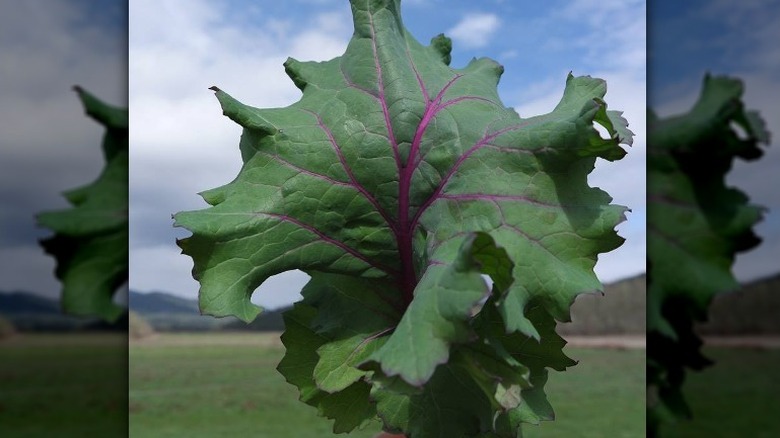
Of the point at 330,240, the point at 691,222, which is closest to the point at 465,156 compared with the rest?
the point at 330,240

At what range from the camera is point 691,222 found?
1.27 metres

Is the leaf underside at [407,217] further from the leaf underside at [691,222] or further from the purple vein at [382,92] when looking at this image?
the leaf underside at [691,222]

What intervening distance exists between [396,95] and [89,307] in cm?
81

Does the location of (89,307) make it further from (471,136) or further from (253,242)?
(471,136)

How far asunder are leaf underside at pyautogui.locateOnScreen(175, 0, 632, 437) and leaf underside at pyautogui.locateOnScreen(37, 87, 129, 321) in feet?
1.53

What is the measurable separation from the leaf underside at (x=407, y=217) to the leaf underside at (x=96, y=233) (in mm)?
467

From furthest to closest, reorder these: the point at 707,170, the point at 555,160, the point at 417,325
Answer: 1. the point at 707,170
2. the point at 555,160
3. the point at 417,325

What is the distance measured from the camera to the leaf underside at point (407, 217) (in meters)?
0.83

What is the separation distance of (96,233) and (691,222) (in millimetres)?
1184

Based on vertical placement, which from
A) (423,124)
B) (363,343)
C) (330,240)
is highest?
(423,124)

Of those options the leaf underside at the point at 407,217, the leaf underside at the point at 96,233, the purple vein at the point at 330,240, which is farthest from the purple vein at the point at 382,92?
the leaf underside at the point at 96,233

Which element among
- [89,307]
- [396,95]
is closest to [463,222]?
[396,95]

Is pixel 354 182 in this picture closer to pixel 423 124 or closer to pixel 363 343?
pixel 423 124

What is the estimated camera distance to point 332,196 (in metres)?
0.94
